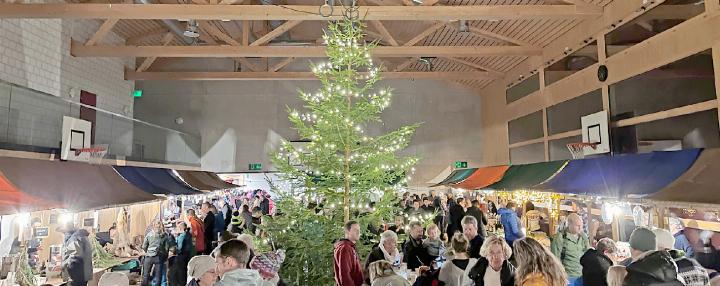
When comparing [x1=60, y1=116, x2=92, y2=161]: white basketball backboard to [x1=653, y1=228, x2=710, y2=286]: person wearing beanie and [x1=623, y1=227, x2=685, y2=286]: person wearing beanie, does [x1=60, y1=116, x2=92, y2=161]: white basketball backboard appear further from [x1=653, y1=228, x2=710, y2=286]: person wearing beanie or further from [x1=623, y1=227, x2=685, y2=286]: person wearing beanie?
[x1=653, y1=228, x2=710, y2=286]: person wearing beanie

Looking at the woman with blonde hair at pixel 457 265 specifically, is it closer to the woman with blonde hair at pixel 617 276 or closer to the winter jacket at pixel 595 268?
the woman with blonde hair at pixel 617 276

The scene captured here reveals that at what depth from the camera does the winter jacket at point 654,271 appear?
3.04m

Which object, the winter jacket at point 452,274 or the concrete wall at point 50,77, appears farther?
the concrete wall at point 50,77

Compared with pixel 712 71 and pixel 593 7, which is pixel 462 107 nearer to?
pixel 593 7

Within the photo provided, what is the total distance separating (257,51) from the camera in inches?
402

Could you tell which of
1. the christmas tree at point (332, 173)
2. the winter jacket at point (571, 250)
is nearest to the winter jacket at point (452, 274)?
the christmas tree at point (332, 173)

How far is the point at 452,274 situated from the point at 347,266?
→ 0.99m

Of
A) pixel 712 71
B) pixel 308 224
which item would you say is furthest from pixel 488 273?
pixel 712 71

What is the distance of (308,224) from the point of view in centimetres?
564

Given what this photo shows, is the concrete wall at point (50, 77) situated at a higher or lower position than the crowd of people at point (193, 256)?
higher

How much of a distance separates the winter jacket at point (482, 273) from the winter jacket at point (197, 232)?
591 cm

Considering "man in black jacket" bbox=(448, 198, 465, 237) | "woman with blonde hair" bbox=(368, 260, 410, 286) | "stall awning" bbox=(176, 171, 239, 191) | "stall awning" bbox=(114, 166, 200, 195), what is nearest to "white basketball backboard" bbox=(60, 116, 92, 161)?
"stall awning" bbox=(114, 166, 200, 195)

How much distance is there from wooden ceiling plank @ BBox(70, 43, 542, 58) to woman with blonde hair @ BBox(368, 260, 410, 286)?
7194 mm

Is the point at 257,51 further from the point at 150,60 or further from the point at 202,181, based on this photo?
the point at 150,60
